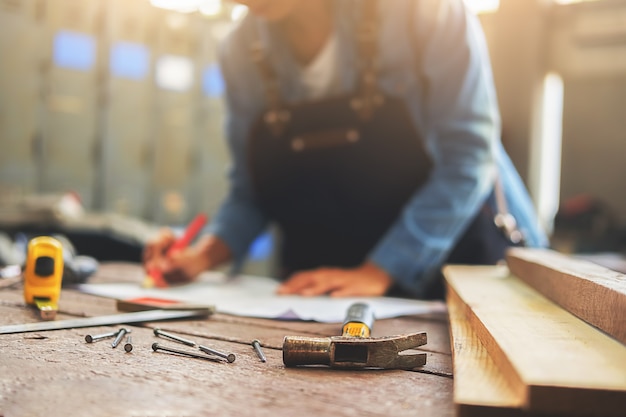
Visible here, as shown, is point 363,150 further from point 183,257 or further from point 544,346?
point 544,346

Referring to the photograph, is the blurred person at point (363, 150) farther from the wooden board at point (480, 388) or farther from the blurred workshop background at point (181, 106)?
the blurred workshop background at point (181, 106)

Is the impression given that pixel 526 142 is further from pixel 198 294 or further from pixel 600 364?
pixel 600 364

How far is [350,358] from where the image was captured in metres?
0.57

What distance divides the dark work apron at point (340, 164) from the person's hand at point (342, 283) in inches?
10.9

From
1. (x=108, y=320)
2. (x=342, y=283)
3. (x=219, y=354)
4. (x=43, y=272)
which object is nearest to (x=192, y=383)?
(x=219, y=354)

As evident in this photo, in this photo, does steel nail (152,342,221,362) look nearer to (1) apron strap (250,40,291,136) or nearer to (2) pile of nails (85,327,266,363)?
(2) pile of nails (85,327,266,363)

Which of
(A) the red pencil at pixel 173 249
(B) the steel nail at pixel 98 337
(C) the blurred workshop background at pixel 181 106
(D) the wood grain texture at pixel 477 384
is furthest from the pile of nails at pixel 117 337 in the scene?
(C) the blurred workshop background at pixel 181 106

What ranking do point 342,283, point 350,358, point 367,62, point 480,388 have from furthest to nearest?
point 367,62 → point 342,283 → point 350,358 → point 480,388

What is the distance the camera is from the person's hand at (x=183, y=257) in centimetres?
136

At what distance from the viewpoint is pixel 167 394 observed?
47cm

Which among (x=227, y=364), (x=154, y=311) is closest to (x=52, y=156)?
(x=154, y=311)

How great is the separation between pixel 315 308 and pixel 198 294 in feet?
0.95

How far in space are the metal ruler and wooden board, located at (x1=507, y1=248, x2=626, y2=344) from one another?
46 cm

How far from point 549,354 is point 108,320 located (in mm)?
548
